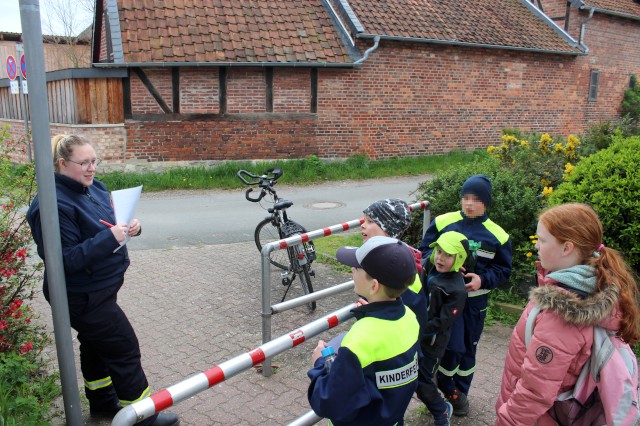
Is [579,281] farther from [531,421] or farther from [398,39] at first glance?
[398,39]

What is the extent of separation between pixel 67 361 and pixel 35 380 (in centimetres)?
101

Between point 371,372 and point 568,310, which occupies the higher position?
point 568,310

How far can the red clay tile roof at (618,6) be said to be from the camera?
2041cm

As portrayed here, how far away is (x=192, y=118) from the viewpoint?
13.4 meters

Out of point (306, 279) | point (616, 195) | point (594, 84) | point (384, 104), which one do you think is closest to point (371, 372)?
point (306, 279)

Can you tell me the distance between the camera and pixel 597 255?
7.79 feet

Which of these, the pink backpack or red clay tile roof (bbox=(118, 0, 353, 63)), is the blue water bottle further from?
red clay tile roof (bbox=(118, 0, 353, 63))

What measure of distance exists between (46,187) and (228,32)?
464 inches

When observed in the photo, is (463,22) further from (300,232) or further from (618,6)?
(300,232)

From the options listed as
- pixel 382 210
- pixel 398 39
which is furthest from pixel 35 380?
pixel 398 39

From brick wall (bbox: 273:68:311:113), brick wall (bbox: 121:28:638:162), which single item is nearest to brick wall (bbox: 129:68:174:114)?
brick wall (bbox: 121:28:638:162)

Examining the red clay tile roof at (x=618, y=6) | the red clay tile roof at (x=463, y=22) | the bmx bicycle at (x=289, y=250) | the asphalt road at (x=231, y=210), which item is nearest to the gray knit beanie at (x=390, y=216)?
the bmx bicycle at (x=289, y=250)

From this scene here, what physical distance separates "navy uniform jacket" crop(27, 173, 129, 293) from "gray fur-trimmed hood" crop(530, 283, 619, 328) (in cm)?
227

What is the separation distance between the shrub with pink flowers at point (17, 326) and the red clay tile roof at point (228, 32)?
9294 millimetres
